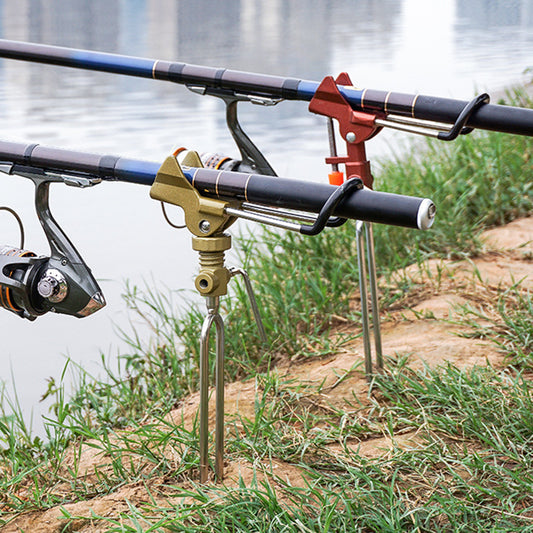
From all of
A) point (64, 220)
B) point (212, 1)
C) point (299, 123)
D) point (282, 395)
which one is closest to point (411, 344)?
point (282, 395)

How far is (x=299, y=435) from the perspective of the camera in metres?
2.36

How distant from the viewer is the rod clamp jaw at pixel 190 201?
1.90 metres

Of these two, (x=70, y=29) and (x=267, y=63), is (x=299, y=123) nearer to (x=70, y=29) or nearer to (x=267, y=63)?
(x=267, y=63)

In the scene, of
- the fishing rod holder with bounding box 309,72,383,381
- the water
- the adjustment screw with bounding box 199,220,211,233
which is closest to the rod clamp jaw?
the adjustment screw with bounding box 199,220,211,233

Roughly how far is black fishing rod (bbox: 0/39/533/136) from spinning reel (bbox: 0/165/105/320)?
0.69 metres

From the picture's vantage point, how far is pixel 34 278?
2041 millimetres

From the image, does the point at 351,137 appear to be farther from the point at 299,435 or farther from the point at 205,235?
the point at 299,435

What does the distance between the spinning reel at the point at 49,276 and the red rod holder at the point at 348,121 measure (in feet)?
2.48

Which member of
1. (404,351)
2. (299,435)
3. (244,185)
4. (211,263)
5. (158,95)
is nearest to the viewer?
(244,185)

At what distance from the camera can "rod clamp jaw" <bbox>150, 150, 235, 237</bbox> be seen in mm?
1898

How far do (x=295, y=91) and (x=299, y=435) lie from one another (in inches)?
36.7

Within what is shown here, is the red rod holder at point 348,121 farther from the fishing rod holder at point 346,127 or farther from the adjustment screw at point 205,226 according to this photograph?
the adjustment screw at point 205,226

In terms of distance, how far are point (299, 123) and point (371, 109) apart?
193 inches

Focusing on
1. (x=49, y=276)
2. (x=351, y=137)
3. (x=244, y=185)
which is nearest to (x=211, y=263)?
(x=244, y=185)
